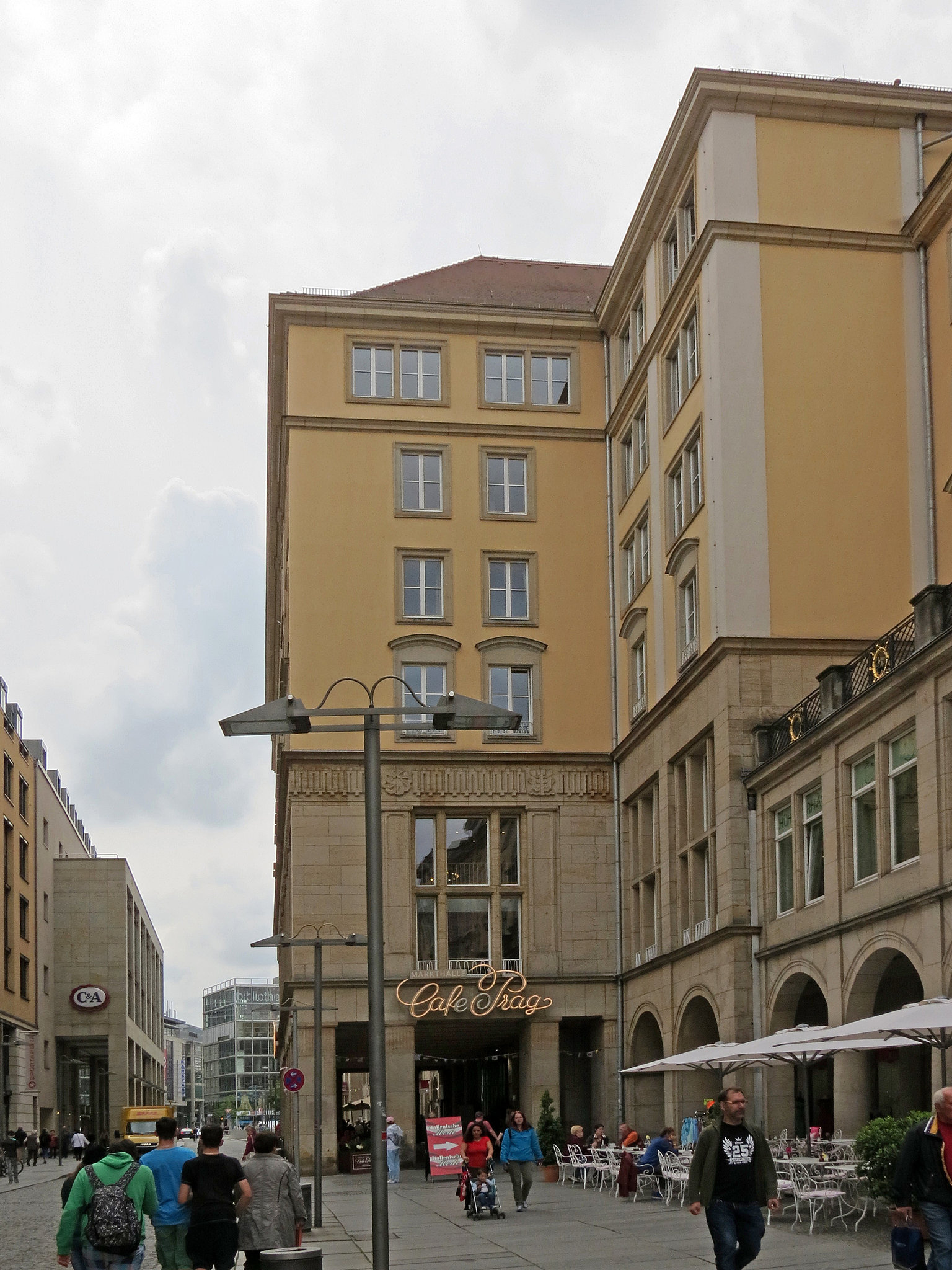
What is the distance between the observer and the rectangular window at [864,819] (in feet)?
101

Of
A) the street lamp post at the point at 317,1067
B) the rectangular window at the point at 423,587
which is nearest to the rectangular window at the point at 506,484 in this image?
the rectangular window at the point at 423,587

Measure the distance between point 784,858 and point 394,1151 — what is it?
12829 millimetres

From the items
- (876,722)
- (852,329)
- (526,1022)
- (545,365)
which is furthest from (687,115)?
(526,1022)

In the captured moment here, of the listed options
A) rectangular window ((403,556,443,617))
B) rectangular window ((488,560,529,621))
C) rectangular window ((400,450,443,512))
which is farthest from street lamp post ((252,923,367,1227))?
rectangular window ((400,450,443,512))

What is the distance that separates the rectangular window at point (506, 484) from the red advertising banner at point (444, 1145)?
769 inches

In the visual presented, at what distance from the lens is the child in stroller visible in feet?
93.1

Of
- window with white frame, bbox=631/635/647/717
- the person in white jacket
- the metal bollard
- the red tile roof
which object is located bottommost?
the person in white jacket

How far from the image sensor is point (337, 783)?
50094 millimetres

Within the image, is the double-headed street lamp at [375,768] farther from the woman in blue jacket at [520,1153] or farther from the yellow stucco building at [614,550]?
the yellow stucco building at [614,550]

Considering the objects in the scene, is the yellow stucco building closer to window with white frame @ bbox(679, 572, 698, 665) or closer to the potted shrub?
window with white frame @ bbox(679, 572, 698, 665)

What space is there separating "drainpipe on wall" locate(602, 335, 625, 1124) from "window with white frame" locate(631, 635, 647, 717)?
1.84 meters

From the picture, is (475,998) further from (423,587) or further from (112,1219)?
(112,1219)

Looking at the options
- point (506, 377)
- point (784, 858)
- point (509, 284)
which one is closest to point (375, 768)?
point (784, 858)

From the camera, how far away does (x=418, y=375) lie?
54.0 metres
